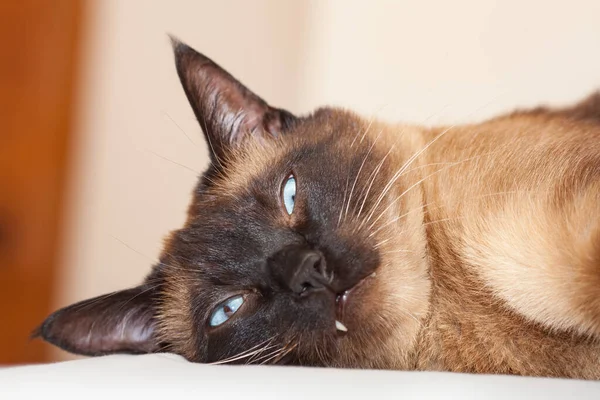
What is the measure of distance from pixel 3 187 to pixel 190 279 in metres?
1.96

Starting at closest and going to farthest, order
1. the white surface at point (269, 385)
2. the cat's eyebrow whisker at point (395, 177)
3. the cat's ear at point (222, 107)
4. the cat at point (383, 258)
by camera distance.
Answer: the white surface at point (269, 385)
the cat at point (383, 258)
the cat's eyebrow whisker at point (395, 177)
the cat's ear at point (222, 107)

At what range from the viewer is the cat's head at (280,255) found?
1345mm

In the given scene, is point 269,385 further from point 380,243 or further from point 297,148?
point 297,148

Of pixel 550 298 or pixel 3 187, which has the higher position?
pixel 550 298

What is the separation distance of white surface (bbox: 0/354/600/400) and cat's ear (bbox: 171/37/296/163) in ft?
2.93

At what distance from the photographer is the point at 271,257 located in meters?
1.42

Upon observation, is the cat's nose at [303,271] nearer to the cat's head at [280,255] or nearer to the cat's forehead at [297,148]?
the cat's head at [280,255]

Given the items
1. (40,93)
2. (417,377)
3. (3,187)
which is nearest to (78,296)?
(3,187)

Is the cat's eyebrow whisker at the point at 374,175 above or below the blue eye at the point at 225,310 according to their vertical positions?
above

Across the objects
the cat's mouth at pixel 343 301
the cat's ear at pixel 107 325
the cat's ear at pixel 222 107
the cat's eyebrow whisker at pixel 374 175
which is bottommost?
the cat's ear at pixel 107 325

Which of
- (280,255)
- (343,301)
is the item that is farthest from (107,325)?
(343,301)

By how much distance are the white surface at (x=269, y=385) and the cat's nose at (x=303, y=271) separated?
200mm

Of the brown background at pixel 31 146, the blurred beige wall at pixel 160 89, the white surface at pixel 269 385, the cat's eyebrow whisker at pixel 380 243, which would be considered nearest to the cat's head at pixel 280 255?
the cat's eyebrow whisker at pixel 380 243

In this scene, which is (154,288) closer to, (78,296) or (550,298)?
(550,298)
